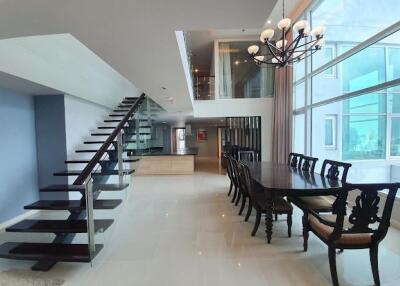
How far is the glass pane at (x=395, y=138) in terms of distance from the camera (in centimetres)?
404

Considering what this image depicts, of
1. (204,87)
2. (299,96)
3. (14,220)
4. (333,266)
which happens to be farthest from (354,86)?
(14,220)

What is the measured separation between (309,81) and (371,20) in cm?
222

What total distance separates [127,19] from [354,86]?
4.77 metres

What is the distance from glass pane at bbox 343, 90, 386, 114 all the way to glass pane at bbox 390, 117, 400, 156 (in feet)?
1.15

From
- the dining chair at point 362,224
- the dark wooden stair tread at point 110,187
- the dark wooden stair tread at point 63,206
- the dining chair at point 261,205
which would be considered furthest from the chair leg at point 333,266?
the dark wooden stair tread at point 110,187

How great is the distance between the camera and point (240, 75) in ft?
28.0

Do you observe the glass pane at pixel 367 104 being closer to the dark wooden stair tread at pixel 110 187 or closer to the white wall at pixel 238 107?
the white wall at pixel 238 107

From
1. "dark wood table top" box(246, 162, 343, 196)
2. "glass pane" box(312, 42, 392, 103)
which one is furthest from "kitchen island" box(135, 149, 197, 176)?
"dark wood table top" box(246, 162, 343, 196)

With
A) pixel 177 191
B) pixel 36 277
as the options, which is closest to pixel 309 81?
pixel 177 191

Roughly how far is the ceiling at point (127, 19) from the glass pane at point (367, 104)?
355cm

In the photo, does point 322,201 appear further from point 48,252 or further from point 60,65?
point 60,65

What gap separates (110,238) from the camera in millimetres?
3307

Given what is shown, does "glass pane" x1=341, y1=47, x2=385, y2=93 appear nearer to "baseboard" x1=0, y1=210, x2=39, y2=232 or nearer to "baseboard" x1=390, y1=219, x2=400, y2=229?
"baseboard" x1=390, y1=219, x2=400, y2=229

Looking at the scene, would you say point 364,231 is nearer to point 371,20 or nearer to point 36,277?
point 36,277
